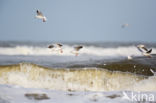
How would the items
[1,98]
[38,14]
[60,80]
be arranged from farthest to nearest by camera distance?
[38,14], [60,80], [1,98]

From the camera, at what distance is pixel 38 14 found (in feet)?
50.8

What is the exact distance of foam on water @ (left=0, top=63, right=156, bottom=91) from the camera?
13.3 m

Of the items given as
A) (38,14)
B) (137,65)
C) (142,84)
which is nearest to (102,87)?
(142,84)

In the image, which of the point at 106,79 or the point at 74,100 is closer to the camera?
the point at 74,100

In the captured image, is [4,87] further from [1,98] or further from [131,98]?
[131,98]

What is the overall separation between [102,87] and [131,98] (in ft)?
13.8

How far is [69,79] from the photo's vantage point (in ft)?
44.1

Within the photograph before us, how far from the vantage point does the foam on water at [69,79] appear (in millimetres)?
13344
